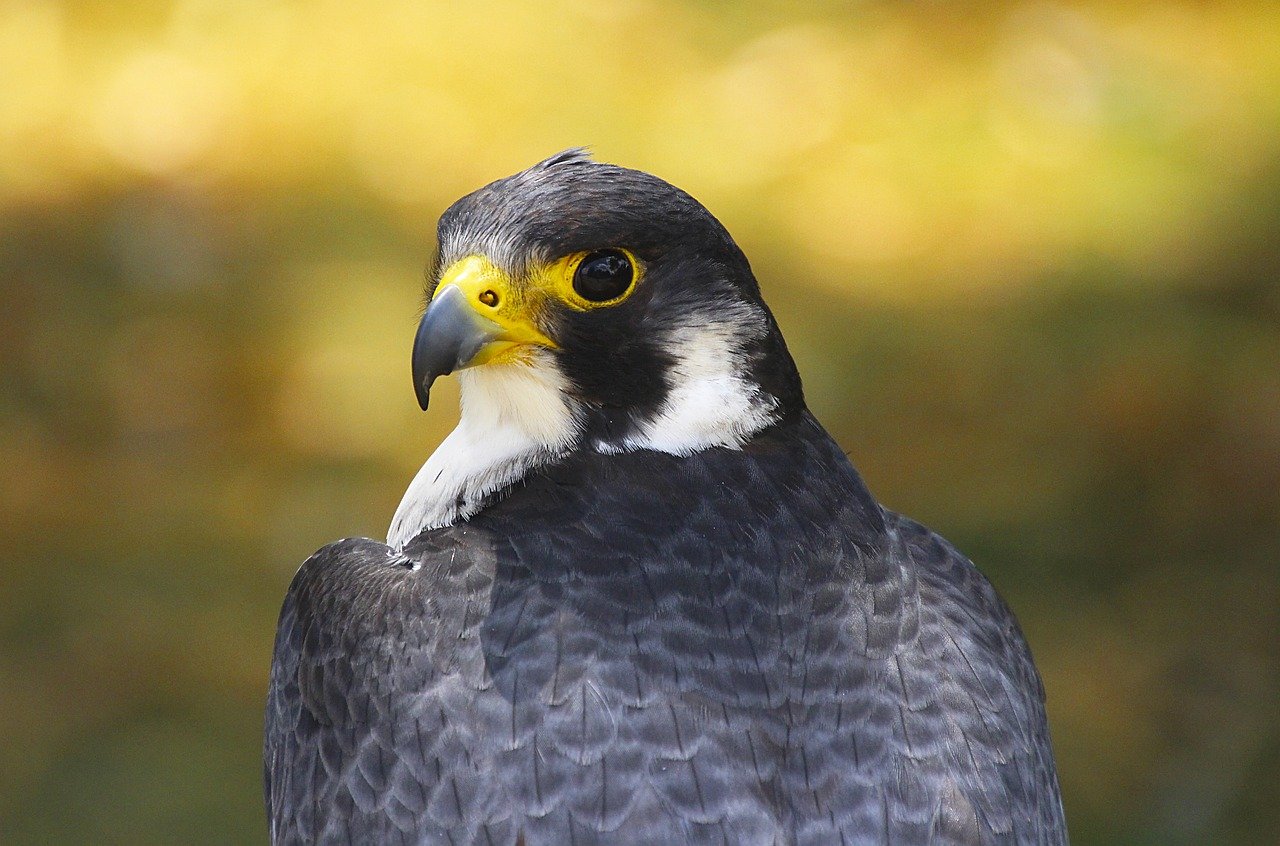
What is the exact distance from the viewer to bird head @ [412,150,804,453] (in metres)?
2.66

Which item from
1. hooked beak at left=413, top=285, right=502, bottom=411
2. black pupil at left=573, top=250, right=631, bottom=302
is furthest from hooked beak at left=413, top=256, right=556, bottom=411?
black pupil at left=573, top=250, right=631, bottom=302

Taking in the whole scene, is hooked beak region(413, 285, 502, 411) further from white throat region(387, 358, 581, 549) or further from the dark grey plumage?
the dark grey plumage

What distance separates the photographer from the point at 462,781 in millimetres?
2377

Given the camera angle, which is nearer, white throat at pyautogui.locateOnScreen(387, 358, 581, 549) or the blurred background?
white throat at pyautogui.locateOnScreen(387, 358, 581, 549)

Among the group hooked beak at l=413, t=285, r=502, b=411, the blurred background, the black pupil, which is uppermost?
the black pupil

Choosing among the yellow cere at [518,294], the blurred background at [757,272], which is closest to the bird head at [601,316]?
the yellow cere at [518,294]

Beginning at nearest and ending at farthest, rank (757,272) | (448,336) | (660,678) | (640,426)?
(660,678)
(448,336)
(640,426)
(757,272)

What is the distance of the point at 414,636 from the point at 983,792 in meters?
0.94

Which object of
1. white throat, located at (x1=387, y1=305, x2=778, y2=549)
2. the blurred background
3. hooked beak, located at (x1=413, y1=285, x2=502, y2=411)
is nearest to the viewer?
hooked beak, located at (x1=413, y1=285, x2=502, y2=411)

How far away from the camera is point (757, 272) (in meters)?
6.75

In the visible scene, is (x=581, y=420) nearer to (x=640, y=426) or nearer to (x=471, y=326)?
(x=640, y=426)

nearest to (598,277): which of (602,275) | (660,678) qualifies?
(602,275)

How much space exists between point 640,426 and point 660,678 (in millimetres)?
506

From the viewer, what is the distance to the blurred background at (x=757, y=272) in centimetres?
498
